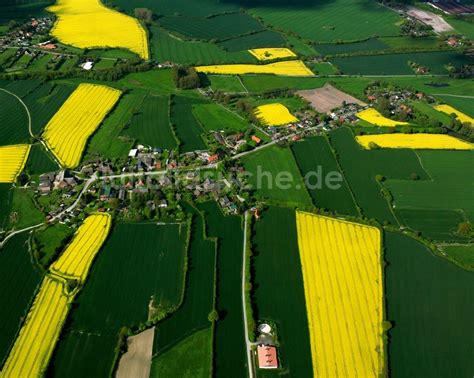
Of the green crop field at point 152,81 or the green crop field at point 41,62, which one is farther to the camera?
the green crop field at point 41,62

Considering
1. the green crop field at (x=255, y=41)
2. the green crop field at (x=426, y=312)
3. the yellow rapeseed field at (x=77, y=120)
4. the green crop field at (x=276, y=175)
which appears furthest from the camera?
the green crop field at (x=255, y=41)

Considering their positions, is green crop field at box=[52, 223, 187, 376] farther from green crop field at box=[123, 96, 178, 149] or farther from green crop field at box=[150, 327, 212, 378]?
green crop field at box=[123, 96, 178, 149]

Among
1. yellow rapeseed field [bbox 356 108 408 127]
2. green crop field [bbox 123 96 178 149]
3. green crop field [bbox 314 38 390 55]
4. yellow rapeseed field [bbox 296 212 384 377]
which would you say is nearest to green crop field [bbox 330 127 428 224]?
yellow rapeseed field [bbox 296 212 384 377]

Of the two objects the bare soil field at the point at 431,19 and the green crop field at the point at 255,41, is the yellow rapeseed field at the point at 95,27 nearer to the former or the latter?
the green crop field at the point at 255,41

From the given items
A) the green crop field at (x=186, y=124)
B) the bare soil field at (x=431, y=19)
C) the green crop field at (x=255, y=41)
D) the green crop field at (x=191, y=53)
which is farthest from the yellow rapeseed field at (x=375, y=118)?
the bare soil field at (x=431, y=19)

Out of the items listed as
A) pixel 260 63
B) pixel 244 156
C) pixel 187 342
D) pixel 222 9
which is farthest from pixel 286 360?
pixel 222 9

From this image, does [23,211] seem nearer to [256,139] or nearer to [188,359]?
[188,359]

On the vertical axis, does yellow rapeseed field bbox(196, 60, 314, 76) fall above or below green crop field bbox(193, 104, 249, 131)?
above

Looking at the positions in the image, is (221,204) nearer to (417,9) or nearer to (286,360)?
(286,360)
